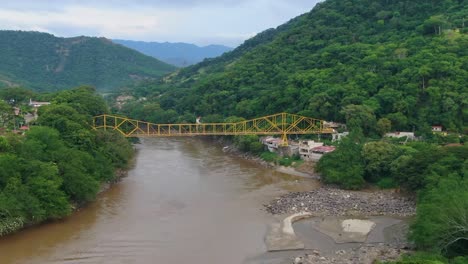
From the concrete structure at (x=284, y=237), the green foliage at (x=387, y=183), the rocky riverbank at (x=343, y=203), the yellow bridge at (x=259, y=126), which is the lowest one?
the concrete structure at (x=284, y=237)

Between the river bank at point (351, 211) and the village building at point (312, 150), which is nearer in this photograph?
the river bank at point (351, 211)

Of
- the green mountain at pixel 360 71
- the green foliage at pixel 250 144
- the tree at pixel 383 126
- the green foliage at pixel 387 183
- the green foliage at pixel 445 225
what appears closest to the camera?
the green foliage at pixel 445 225

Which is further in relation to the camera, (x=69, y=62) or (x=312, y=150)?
(x=69, y=62)

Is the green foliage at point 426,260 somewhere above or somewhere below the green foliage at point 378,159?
below

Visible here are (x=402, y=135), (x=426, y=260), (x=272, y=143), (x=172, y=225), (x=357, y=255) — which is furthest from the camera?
(x=272, y=143)

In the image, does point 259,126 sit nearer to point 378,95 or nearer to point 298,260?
point 378,95

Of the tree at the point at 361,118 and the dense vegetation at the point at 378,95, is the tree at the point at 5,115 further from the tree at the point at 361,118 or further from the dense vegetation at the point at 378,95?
the tree at the point at 361,118

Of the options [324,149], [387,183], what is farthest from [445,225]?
[324,149]

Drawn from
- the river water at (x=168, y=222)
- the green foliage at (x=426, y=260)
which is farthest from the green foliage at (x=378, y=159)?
the green foliage at (x=426, y=260)
